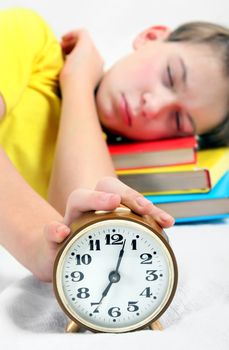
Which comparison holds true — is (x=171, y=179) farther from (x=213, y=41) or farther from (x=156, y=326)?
(x=156, y=326)

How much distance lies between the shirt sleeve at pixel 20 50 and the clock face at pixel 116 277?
0.71 meters

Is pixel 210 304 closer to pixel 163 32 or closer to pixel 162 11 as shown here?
pixel 163 32

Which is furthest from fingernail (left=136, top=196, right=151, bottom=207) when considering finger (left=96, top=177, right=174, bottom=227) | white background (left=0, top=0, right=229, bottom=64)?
white background (left=0, top=0, right=229, bottom=64)

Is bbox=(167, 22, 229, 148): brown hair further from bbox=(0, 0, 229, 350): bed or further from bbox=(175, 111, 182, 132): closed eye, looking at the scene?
bbox=(0, 0, 229, 350): bed

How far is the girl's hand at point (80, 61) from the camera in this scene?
159 cm

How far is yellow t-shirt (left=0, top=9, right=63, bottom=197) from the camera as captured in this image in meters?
1.48

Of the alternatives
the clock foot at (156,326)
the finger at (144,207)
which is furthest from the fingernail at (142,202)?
the clock foot at (156,326)

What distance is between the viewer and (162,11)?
90.5 inches

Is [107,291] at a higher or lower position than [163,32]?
higher

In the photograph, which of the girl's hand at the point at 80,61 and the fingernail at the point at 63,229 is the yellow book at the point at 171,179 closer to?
the girl's hand at the point at 80,61

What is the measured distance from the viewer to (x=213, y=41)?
1.66m

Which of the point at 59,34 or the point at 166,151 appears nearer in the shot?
the point at 166,151

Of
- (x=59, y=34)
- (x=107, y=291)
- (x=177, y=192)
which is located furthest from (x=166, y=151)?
(x=59, y=34)

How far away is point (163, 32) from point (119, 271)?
118 cm
